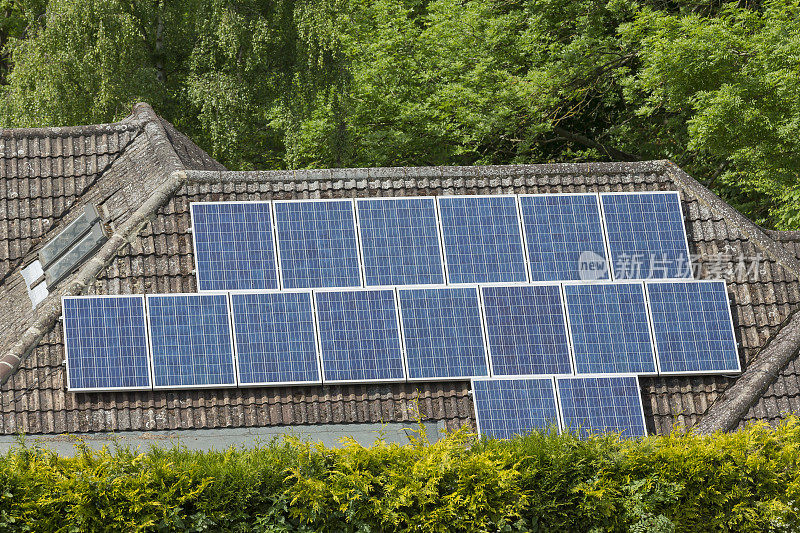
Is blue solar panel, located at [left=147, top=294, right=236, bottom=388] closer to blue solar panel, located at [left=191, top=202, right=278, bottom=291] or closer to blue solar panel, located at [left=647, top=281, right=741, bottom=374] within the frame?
blue solar panel, located at [left=191, top=202, right=278, bottom=291]

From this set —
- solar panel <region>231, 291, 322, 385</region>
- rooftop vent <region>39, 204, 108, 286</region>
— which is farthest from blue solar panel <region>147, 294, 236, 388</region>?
rooftop vent <region>39, 204, 108, 286</region>

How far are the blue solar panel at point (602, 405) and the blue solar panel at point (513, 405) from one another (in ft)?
0.59

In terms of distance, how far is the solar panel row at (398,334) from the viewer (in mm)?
12984

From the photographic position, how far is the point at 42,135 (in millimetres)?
17750

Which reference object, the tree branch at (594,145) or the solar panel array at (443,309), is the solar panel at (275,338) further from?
the tree branch at (594,145)

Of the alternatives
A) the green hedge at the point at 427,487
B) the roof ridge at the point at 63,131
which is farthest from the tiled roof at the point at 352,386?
the roof ridge at the point at 63,131

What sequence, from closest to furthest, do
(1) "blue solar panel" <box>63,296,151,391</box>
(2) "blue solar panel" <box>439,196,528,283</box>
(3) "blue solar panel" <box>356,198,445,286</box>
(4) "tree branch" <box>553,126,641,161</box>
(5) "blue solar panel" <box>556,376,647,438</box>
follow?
(1) "blue solar panel" <box>63,296,151,391</box>, (5) "blue solar panel" <box>556,376,647,438</box>, (3) "blue solar panel" <box>356,198,445,286</box>, (2) "blue solar panel" <box>439,196,528,283</box>, (4) "tree branch" <box>553,126,641,161</box>

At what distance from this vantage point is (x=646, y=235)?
48.0 ft

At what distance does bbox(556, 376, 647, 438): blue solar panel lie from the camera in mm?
13164

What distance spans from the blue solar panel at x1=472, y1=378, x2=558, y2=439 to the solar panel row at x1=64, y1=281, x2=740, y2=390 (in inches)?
8.1

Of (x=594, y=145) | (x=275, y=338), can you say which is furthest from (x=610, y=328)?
(x=594, y=145)

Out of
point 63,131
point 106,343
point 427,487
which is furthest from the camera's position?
point 63,131

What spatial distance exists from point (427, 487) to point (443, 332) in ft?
11.5

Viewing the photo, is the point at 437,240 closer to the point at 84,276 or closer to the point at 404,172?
the point at 404,172
